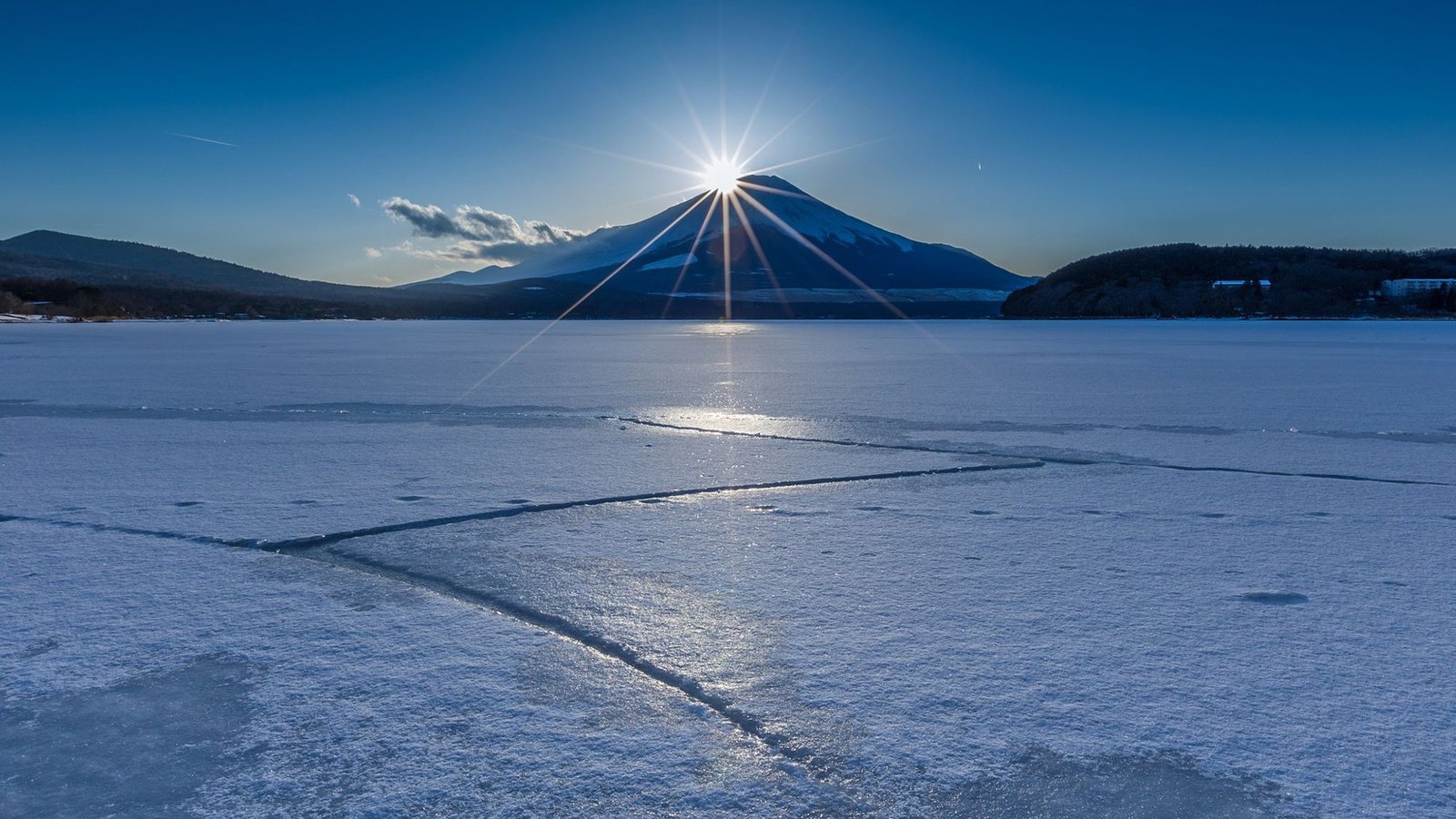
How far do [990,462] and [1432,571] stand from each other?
7.89ft

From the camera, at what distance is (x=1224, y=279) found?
86938 millimetres

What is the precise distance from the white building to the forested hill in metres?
1.14

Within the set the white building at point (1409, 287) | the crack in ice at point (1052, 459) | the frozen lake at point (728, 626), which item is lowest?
the frozen lake at point (728, 626)

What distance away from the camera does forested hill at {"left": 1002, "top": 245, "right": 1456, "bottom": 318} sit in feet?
253

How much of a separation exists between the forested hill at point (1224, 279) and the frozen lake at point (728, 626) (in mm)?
77131

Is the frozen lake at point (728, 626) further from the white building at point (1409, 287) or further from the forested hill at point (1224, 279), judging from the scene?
the white building at point (1409, 287)

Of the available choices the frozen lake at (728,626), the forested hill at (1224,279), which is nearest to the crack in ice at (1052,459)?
the frozen lake at (728,626)

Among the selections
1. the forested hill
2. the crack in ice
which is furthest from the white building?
the crack in ice

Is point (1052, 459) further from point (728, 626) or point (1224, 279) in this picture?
point (1224, 279)

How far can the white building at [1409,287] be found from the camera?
7392 cm

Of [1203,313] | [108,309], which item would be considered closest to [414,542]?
[108,309]

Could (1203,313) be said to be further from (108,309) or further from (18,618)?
(18,618)

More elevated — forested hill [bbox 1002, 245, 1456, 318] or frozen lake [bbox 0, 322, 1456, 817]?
forested hill [bbox 1002, 245, 1456, 318]

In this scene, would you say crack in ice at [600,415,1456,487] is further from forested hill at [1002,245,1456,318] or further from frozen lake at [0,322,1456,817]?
forested hill at [1002,245,1456,318]
